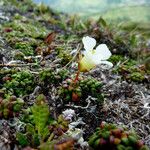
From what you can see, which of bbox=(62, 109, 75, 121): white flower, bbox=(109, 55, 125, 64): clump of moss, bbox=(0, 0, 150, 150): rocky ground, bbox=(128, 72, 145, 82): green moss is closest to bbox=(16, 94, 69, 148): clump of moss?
bbox=(0, 0, 150, 150): rocky ground

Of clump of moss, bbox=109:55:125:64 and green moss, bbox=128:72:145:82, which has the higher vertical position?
clump of moss, bbox=109:55:125:64

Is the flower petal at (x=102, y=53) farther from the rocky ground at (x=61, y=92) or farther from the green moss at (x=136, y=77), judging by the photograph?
the green moss at (x=136, y=77)

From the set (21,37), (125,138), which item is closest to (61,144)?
(125,138)

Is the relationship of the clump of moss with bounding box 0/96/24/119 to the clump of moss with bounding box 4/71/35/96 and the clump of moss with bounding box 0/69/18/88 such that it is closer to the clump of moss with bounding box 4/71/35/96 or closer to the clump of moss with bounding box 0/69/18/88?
the clump of moss with bounding box 4/71/35/96

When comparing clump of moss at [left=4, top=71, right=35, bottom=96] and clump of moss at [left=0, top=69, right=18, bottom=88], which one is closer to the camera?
clump of moss at [left=4, top=71, right=35, bottom=96]

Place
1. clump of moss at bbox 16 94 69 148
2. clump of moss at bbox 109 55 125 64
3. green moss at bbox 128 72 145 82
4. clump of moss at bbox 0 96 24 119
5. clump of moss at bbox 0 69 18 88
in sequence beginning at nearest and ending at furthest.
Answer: clump of moss at bbox 16 94 69 148 → clump of moss at bbox 0 96 24 119 → clump of moss at bbox 0 69 18 88 → green moss at bbox 128 72 145 82 → clump of moss at bbox 109 55 125 64

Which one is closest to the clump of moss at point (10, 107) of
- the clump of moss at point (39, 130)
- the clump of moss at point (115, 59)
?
the clump of moss at point (39, 130)

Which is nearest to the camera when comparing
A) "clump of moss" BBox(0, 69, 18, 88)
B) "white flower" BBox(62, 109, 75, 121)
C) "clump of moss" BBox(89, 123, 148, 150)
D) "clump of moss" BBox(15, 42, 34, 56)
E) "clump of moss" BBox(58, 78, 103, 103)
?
"clump of moss" BBox(89, 123, 148, 150)

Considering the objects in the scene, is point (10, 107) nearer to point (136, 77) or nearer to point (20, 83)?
point (20, 83)
